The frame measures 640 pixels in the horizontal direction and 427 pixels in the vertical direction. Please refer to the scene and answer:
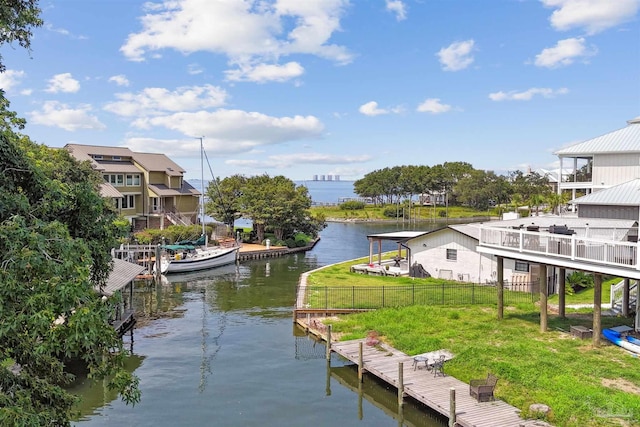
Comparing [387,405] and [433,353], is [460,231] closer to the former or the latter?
[433,353]

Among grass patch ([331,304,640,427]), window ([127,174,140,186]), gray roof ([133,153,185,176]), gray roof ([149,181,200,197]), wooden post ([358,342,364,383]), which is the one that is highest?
gray roof ([133,153,185,176])

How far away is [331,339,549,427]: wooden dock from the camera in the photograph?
51.3ft

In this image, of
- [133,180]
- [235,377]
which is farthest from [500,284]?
[133,180]

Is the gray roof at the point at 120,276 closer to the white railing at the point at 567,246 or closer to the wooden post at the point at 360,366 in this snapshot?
the wooden post at the point at 360,366

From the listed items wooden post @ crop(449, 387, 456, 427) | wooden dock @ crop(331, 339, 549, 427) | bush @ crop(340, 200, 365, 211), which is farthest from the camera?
bush @ crop(340, 200, 365, 211)

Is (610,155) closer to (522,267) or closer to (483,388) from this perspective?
(522,267)

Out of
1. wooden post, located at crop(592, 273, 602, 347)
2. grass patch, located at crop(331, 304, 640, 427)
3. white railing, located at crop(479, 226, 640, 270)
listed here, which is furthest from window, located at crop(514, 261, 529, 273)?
wooden post, located at crop(592, 273, 602, 347)

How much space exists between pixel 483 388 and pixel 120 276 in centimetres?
2025

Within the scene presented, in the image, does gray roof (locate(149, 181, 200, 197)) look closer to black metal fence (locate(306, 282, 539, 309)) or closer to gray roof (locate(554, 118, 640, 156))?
black metal fence (locate(306, 282, 539, 309))

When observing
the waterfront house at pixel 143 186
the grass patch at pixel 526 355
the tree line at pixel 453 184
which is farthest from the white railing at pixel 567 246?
the tree line at pixel 453 184

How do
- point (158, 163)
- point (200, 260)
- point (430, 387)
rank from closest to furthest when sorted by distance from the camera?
1. point (430, 387)
2. point (200, 260)
3. point (158, 163)

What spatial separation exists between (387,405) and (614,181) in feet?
88.6

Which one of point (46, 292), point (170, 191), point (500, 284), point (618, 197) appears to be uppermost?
point (170, 191)

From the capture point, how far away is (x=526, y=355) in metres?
20.3
